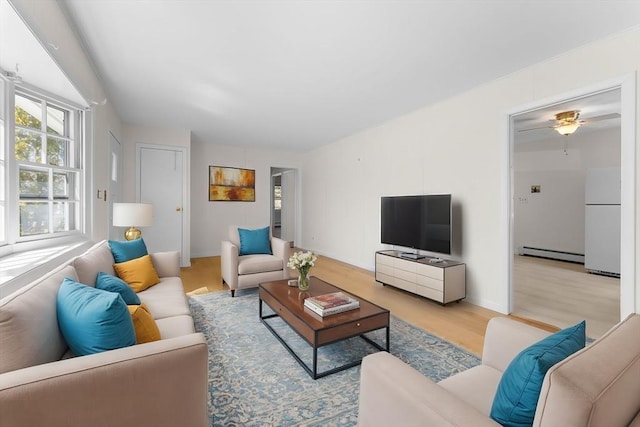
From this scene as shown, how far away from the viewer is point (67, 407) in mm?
941

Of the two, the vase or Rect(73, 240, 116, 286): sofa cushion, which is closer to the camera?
Rect(73, 240, 116, 286): sofa cushion

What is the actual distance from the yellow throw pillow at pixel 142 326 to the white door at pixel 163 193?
434cm

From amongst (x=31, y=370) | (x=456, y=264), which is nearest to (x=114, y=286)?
(x=31, y=370)

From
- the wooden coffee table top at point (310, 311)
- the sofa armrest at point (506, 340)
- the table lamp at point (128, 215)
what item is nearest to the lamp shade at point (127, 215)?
the table lamp at point (128, 215)

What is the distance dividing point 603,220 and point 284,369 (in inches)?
242

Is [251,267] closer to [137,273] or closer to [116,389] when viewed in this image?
[137,273]

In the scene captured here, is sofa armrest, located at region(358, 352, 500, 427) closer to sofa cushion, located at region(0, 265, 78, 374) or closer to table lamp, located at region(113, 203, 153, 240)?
sofa cushion, located at region(0, 265, 78, 374)

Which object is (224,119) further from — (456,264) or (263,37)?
(456,264)

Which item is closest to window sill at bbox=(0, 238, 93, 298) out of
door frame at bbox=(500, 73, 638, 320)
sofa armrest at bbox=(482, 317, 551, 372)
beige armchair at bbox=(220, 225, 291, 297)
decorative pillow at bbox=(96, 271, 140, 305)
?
decorative pillow at bbox=(96, 271, 140, 305)

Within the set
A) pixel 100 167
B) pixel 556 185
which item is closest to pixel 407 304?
pixel 100 167

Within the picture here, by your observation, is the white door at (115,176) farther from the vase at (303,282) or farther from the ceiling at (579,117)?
the ceiling at (579,117)

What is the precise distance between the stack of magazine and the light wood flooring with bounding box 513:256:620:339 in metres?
2.12

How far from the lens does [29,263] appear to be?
1.66m

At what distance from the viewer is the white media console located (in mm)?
3297
